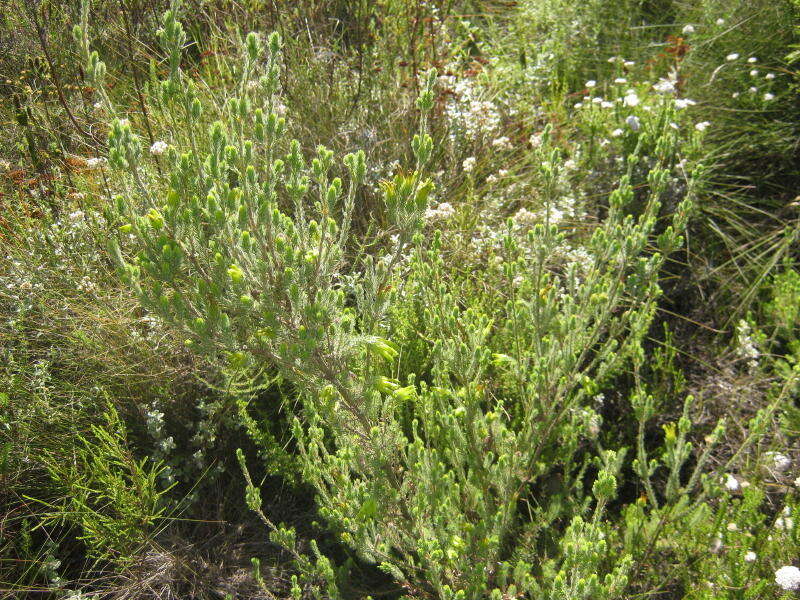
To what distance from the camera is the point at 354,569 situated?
2150 millimetres

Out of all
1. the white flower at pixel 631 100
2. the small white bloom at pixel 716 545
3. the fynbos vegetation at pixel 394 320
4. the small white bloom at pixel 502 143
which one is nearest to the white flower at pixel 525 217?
the fynbos vegetation at pixel 394 320

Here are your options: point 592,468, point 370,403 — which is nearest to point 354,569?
point 370,403

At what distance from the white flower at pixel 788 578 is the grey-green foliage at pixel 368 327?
1.68ft

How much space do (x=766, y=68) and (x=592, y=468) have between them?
93.9 inches

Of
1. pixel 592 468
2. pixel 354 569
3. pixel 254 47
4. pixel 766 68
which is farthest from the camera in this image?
pixel 766 68

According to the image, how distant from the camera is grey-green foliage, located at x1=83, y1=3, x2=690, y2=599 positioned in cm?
139

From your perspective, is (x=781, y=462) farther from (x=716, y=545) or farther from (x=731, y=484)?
(x=716, y=545)

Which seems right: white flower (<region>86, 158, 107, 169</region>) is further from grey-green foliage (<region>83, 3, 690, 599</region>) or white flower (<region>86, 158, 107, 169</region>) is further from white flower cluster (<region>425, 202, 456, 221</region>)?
white flower cluster (<region>425, 202, 456, 221</region>)

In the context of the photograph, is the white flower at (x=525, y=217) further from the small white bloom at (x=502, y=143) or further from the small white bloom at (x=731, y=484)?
the small white bloom at (x=731, y=484)

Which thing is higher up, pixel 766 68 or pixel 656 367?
pixel 766 68

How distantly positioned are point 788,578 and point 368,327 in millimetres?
1357

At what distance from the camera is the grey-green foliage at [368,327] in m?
1.39

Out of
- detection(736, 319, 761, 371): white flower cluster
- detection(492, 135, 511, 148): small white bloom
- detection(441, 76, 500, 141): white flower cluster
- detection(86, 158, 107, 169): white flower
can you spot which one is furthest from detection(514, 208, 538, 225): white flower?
detection(86, 158, 107, 169): white flower

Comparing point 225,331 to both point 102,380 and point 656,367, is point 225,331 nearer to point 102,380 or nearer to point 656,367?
point 102,380
